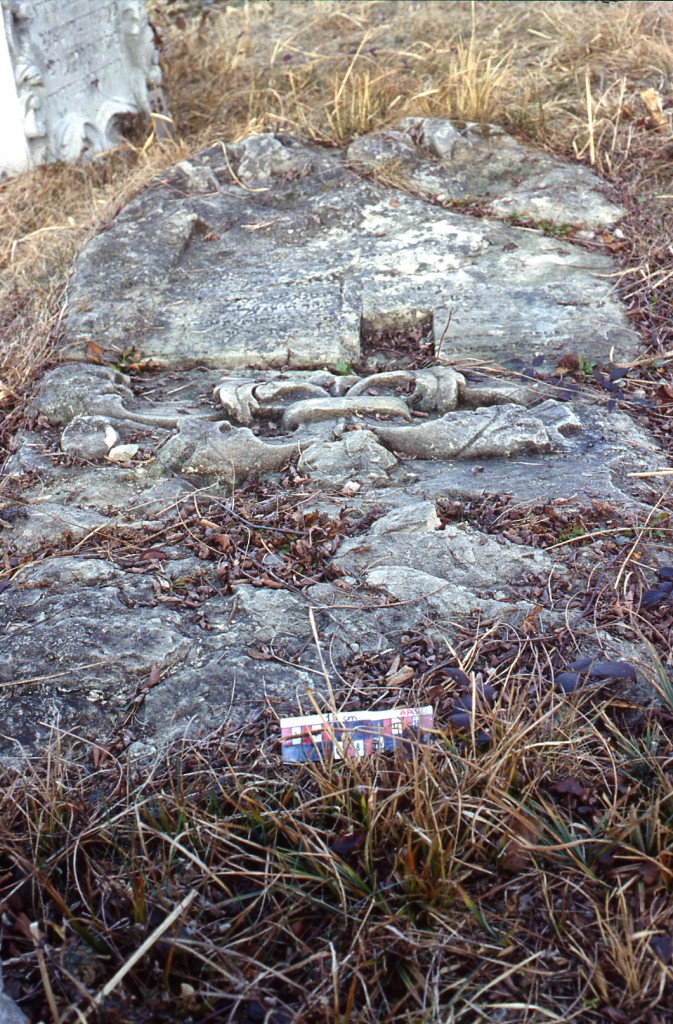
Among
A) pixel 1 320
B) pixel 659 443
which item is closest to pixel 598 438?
pixel 659 443

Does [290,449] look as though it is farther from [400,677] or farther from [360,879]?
[360,879]

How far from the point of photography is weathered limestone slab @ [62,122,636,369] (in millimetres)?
3721

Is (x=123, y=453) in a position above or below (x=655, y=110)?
below

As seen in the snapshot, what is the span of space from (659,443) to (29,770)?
7.35 ft

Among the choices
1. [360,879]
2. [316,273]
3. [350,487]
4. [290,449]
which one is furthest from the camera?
[316,273]

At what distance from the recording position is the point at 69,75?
500cm

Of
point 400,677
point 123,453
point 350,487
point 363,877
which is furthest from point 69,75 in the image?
point 363,877

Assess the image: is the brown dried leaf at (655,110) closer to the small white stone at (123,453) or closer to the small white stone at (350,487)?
the small white stone at (350,487)

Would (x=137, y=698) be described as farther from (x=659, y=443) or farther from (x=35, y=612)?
(x=659, y=443)

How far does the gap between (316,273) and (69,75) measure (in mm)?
2109

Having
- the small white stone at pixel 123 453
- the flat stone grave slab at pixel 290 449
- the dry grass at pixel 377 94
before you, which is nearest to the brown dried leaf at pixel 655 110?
the dry grass at pixel 377 94

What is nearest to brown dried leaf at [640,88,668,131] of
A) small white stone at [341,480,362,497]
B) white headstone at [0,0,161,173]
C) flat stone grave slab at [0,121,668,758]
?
flat stone grave slab at [0,121,668,758]

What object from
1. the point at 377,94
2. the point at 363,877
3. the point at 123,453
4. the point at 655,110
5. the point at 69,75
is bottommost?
the point at 363,877

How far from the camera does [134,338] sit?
3842 millimetres
